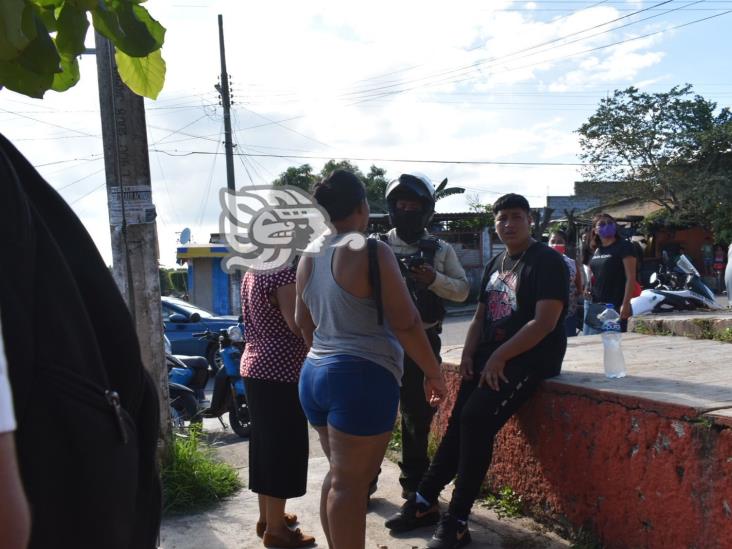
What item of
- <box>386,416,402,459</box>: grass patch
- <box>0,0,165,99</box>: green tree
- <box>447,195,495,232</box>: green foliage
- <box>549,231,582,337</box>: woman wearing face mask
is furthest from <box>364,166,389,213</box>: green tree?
<box>0,0,165,99</box>: green tree

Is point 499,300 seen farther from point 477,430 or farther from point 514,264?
point 477,430

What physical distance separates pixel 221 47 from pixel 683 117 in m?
18.4

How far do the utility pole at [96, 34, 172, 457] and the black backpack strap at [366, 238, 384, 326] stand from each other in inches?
79.3

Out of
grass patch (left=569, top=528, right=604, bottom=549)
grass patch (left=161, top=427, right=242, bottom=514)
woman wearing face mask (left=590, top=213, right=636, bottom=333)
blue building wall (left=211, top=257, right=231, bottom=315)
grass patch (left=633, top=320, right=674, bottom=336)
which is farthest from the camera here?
blue building wall (left=211, top=257, right=231, bottom=315)

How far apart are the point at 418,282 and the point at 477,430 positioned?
828 mm

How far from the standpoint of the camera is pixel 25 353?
1.04m

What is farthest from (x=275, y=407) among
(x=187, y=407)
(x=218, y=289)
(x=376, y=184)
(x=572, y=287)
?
(x=376, y=184)

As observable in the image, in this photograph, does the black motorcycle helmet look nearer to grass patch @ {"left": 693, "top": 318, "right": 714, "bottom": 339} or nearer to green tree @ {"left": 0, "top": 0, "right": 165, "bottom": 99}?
green tree @ {"left": 0, "top": 0, "right": 165, "bottom": 99}

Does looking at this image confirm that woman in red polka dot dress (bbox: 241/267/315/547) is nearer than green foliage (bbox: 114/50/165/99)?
No

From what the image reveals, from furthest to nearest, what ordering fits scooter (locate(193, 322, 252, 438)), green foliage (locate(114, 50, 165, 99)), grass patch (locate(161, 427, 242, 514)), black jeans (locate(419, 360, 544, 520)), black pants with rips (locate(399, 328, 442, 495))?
1. scooter (locate(193, 322, 252, 438))
2. grass patch (locate(161, 427, 242, 514))
3. black pants with rips (locate(399, 328, 442, 495))
4. black jeans (locate(419, 360, 544, 520))
5. green foliage (locate(114, 50, 165, 99))

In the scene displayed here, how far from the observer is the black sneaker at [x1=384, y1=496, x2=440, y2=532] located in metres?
3.72

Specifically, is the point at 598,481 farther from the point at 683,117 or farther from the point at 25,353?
the point at 683,117

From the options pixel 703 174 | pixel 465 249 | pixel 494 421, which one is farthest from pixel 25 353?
pixel 703 174

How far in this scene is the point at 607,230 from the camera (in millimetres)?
6754
